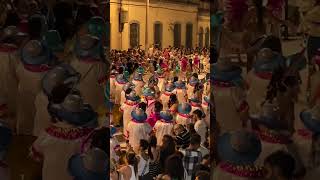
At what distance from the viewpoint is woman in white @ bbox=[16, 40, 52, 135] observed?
7.98ft

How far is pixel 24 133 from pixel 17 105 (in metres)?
0.13

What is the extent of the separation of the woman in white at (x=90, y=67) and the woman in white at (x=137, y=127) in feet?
10.8

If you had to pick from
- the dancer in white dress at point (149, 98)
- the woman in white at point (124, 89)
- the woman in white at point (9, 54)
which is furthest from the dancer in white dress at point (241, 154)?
the woman in white at point (124, 89)

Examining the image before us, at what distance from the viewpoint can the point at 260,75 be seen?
222cm

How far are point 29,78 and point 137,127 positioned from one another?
135 inches

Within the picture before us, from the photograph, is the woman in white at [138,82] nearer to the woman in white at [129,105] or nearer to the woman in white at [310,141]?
the woman in white at [129,105]

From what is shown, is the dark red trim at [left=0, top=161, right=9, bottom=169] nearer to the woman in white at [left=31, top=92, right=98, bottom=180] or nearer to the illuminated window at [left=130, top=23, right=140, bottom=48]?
the woman in white at [left=31, top=92, right=98, bottom=180]

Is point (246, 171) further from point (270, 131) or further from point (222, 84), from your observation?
point (222, 84)

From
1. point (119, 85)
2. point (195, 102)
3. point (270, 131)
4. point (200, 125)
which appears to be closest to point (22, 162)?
point (270, 131)

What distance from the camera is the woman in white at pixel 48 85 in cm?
238

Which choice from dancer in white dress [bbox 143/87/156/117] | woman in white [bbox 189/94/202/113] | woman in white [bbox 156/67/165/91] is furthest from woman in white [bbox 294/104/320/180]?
woman in white [bbox 156/67/165/91]

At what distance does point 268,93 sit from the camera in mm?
2232

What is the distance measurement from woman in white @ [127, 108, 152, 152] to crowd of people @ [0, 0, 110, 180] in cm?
320

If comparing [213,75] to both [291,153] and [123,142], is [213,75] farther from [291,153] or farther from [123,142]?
[123,142]
